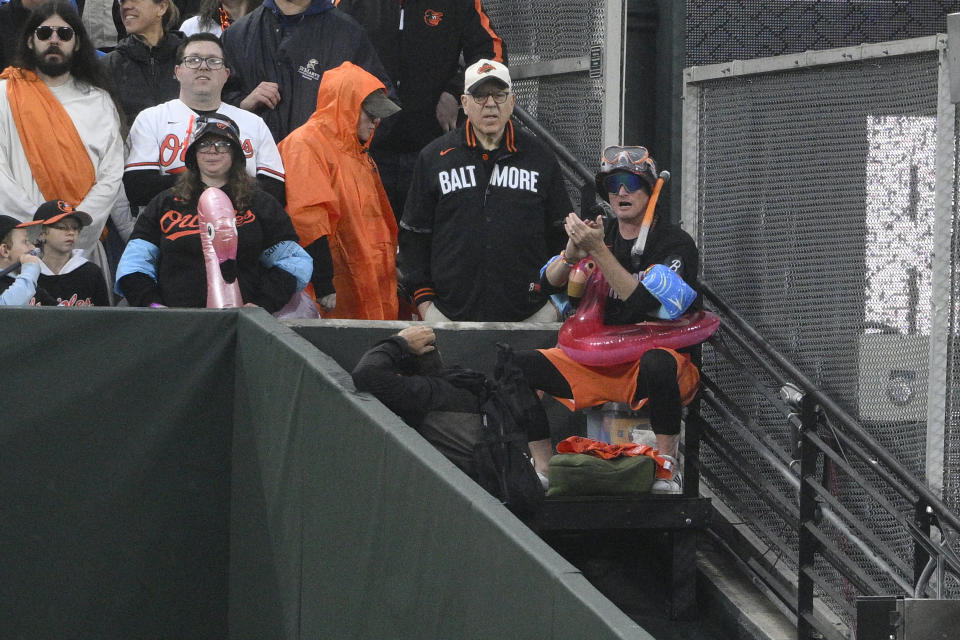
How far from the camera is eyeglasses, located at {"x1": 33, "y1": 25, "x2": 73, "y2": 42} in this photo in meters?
7.07

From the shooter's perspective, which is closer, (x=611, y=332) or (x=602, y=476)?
(x=602, y=476)

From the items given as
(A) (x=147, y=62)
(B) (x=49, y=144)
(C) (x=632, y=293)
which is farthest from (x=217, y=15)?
(C) (x=632, y=293)

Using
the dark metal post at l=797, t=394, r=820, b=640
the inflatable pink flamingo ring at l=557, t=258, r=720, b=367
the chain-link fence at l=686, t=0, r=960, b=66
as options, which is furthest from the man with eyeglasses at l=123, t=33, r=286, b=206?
the dark metal post at l=797, t=394, r=820, b=640

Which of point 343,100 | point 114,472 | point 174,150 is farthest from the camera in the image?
point 343,100

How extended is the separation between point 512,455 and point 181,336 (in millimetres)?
1343

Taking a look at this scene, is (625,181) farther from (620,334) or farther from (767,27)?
(767,27)

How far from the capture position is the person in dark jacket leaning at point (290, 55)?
25.3 feet

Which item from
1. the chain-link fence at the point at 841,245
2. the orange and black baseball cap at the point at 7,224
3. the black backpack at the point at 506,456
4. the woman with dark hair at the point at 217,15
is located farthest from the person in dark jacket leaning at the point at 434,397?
the woman with dark hair at the point at 217,15

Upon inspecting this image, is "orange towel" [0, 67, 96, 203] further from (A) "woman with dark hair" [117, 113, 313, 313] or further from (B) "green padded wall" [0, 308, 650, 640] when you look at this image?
(B) "green padded wall" [0, 308, 650, 640]

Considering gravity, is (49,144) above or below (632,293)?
above

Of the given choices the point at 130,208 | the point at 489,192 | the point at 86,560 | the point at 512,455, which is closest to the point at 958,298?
the point at 512,455

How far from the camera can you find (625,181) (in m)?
6.35

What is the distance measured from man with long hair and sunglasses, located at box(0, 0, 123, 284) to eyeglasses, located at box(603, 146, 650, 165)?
254 centimetres

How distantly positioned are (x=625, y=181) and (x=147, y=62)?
3072mm
